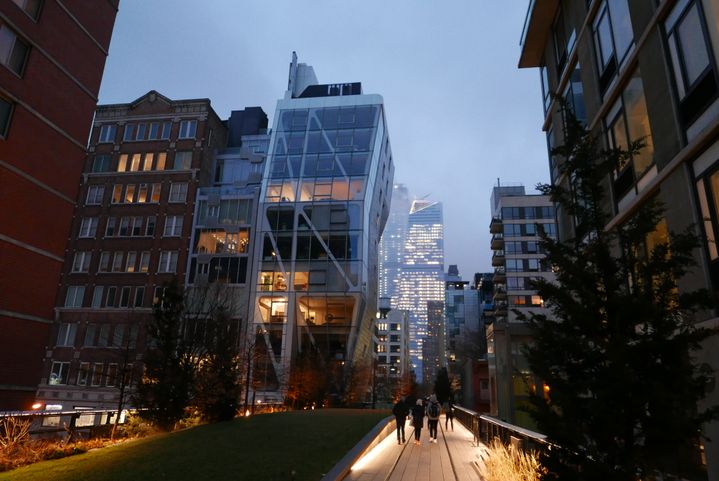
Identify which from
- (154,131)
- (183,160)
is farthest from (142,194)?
(154,131)

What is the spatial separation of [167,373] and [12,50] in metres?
14.1

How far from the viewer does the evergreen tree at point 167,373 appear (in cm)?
1873

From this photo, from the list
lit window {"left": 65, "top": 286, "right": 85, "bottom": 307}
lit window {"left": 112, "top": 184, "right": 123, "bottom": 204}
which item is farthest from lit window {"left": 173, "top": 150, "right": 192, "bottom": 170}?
lit window {"left": 65, "top": 286, "right": 85, "bottom": 307}

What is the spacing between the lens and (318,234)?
53.2m

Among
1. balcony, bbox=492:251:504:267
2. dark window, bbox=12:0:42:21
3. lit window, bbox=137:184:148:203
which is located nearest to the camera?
dark window, bbox=12:0:42:21

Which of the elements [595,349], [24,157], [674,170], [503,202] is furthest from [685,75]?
[503,202]

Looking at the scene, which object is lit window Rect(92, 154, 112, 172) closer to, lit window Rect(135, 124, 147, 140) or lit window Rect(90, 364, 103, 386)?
lit window Rect(135, 124, 147, 140)

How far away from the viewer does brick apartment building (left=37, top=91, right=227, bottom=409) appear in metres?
48.3

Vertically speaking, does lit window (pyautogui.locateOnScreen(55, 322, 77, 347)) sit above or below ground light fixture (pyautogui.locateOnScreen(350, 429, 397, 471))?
above

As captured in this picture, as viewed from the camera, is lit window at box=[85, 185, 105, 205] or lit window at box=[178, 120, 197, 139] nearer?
lit window at box=[85, 185, 105, 205]

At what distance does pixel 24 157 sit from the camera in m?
18.5

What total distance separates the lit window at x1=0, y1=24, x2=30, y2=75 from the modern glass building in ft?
109

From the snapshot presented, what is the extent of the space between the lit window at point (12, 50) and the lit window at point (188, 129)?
37.2 meters

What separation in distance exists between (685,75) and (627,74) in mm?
3142
